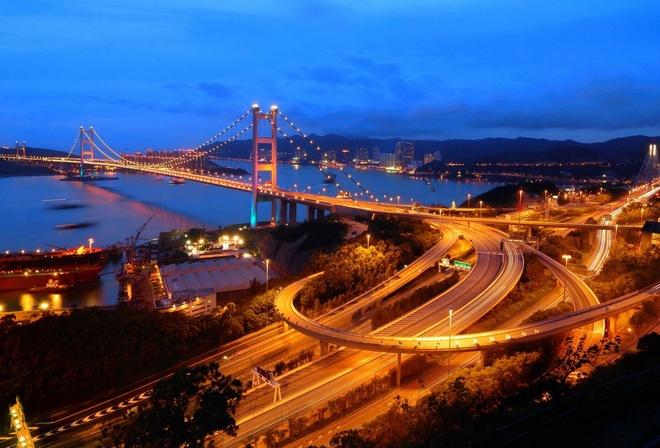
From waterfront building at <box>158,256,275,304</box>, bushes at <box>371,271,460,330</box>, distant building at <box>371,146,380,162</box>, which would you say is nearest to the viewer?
bushes at <box>371,271,460,330</box>

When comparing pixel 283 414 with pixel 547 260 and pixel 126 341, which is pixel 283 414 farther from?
pixel 547 260

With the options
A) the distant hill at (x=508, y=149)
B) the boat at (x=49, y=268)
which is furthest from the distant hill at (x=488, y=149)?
the boat at (x=49, y=268)

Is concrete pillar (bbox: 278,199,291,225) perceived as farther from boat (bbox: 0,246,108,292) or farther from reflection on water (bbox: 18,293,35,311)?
reflection on water (bbox: 18,293,35,311)

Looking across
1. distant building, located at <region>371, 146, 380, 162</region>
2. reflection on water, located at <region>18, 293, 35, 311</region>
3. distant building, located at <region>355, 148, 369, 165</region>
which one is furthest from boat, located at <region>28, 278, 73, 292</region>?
distant building, located at <region>371, 146, 380, 162</region>

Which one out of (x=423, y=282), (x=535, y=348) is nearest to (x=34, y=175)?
(x=423, y=282)

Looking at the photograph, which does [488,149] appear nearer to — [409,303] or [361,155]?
[361,155]
